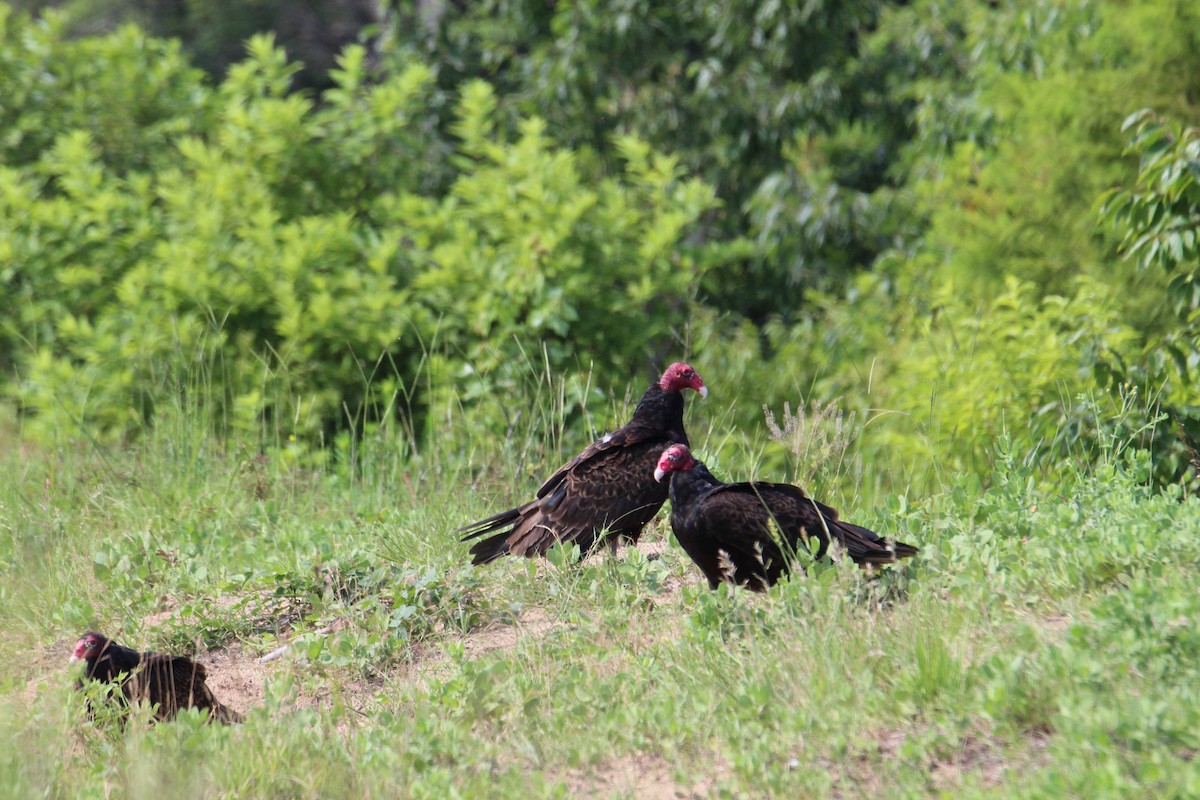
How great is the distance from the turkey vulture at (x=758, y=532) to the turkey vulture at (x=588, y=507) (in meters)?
0.63

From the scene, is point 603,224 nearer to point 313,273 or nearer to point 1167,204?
point 313,273

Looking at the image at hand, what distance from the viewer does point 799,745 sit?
304 cm

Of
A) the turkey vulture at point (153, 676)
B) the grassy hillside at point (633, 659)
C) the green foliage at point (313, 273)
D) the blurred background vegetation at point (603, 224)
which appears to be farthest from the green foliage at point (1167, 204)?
the turkey vulture at point (153, 676)

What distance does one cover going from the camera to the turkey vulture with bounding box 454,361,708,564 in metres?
4.64

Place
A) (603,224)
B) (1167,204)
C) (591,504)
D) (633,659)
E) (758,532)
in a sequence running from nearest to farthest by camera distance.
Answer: (633,659) < (758,532) < (591,504) < (1167,204) < (603,224)

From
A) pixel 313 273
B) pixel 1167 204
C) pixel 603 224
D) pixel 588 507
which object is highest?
pixel 1167 204

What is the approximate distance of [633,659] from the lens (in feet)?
12.0

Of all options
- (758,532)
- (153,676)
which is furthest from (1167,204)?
(153,676)

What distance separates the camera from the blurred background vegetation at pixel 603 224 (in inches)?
277

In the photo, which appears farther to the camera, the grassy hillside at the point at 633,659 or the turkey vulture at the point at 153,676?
the turkey vulture at the point at 153,676

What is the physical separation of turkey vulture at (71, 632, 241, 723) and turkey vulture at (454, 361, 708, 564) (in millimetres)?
1100

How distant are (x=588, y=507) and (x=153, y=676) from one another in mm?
1657

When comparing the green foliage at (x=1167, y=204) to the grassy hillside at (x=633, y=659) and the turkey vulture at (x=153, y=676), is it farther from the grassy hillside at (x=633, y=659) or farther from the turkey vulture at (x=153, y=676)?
the turkey vulture at (x=153, y=676)

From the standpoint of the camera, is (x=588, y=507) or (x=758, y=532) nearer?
(x=758, y=532)
